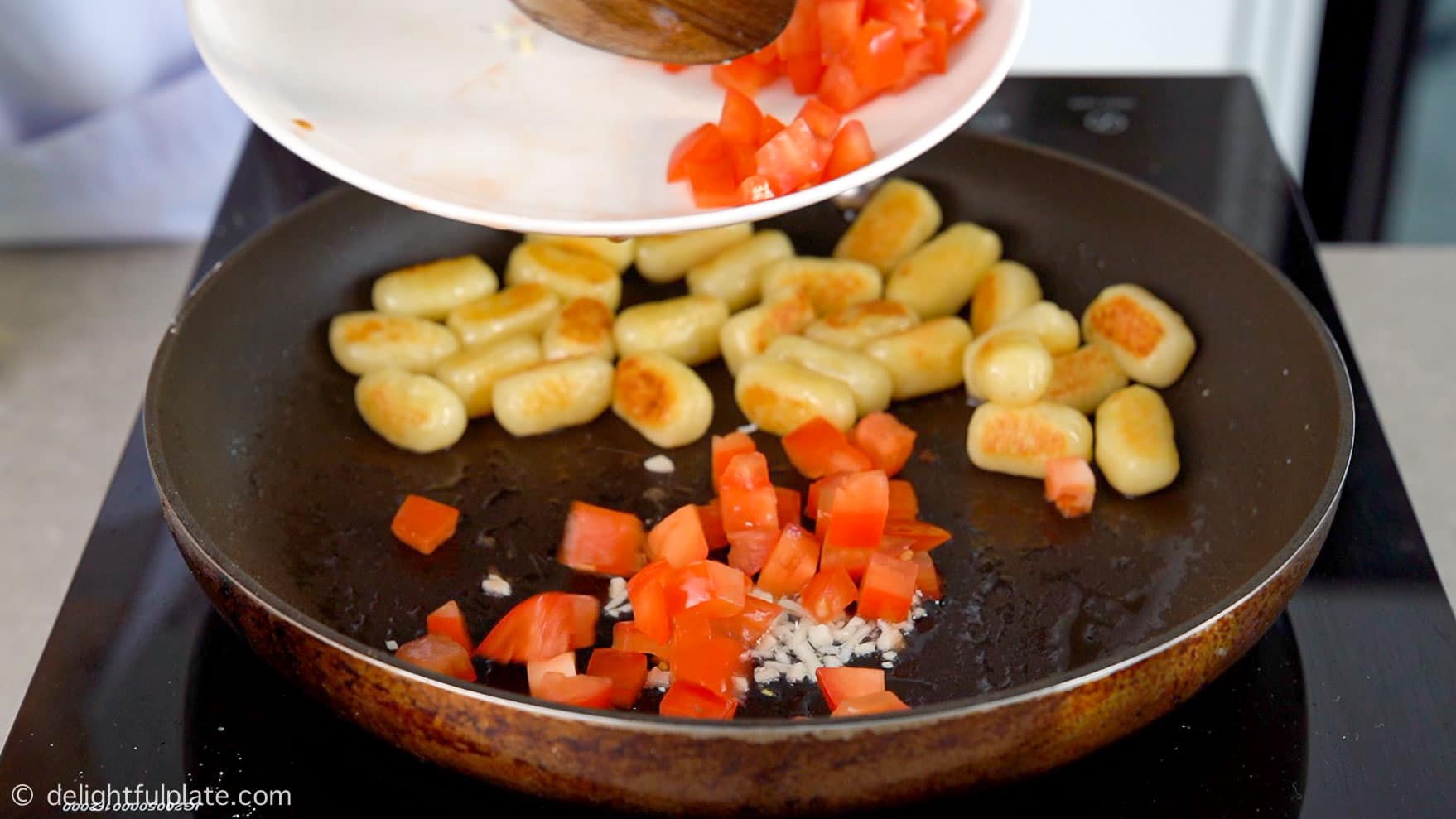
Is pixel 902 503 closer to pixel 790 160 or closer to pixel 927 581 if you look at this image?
pixel 927 581

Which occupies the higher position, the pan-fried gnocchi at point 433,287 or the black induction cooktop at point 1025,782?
the pan-fried gnocchi at point 433,287

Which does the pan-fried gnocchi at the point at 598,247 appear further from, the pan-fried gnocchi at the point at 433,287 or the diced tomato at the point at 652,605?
the diced tomato at the point at 652,605

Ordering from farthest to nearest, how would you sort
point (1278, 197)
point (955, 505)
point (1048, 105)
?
point (1048, 105) → point (1278, 197) → point (955, 505)

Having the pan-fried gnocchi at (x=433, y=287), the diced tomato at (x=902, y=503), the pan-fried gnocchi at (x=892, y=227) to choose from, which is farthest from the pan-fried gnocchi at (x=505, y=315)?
the diced tomato at (x=902, y=503)

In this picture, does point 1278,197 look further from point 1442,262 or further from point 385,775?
point 385,775

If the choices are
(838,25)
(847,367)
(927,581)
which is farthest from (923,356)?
(838,25)

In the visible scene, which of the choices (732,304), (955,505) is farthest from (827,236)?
(955,505)

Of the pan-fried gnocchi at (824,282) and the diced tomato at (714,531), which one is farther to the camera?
the pan-fried gnocchi at (824,282)
